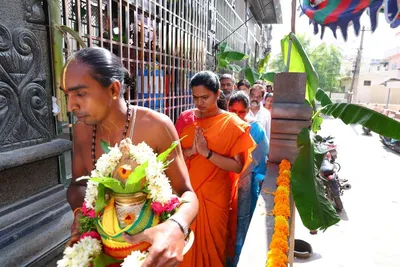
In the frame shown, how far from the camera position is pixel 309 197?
2246mm

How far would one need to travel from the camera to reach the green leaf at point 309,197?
7.18 ft

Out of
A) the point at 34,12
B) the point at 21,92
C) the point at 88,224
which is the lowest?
the point at 88,224

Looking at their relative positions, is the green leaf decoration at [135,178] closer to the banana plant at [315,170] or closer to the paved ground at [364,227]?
the banana plant at [315,170]

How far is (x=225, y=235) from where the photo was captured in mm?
2582

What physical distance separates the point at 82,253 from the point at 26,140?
1.40 meters

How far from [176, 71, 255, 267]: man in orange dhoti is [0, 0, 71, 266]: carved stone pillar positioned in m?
1.02

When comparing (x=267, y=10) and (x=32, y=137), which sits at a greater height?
(x=267, y=10)

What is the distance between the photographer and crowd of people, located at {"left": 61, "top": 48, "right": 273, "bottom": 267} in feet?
3.76

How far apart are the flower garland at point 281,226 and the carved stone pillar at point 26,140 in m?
1.50

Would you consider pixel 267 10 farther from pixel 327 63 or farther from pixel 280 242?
pixel 327 63

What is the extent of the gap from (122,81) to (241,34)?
12.9 meters

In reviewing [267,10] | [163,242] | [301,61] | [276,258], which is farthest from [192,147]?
[267,10]

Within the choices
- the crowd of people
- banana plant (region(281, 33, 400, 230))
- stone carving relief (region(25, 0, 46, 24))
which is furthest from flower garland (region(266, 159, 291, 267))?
stone carving relief (region(25, 0, 46, 24))

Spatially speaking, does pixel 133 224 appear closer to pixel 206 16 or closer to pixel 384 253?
pixel 384 253
